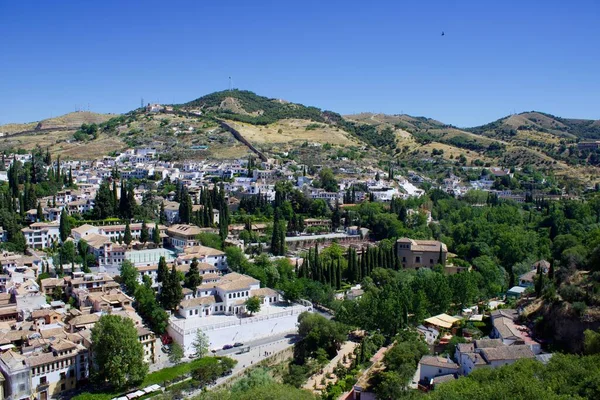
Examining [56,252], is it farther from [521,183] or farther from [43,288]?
[521,183]

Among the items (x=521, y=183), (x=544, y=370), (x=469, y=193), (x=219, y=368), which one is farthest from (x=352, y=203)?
(x=544, y=370)

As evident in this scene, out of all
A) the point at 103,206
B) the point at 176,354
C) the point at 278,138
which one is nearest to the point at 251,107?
the point at 278,138

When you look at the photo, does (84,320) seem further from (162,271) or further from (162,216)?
(162,216)

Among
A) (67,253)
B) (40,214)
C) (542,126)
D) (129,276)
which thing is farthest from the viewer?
(542,126)

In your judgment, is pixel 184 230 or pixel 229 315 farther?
pixel 184 230

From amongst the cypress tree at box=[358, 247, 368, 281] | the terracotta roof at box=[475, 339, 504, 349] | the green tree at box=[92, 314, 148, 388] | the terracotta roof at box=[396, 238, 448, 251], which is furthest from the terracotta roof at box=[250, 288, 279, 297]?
the terracotta roof at box=[396, 238, 448, 251]
